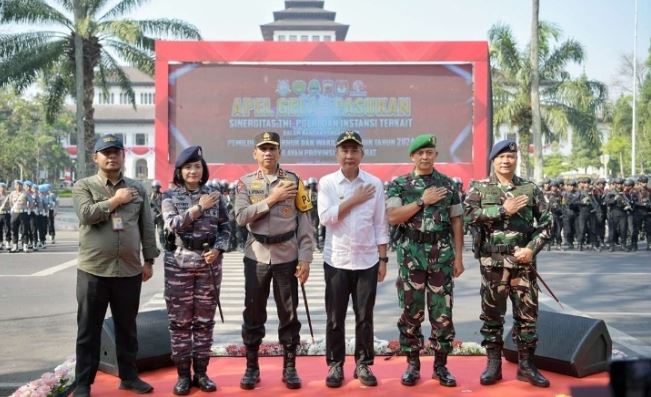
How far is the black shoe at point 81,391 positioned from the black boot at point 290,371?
1.41m

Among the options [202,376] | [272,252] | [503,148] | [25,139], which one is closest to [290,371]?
[202,376]

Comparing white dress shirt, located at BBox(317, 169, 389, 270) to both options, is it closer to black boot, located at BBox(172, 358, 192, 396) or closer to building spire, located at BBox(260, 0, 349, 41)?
black boot, located at BBox(172, 358, 192, 396)

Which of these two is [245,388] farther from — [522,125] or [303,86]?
[522,125]

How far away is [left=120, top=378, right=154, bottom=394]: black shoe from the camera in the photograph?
5047mm

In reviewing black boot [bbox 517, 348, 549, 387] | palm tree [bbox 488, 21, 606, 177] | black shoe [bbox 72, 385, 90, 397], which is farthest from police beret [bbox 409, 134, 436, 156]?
palm tree [bbox 488, 21, 606, 177]

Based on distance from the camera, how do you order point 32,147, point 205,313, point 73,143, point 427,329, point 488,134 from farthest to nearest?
point 73,143, point 32,147, point 488,134, point 427,329, point 205,313

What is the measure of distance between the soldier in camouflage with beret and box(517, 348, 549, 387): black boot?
90.7 inches

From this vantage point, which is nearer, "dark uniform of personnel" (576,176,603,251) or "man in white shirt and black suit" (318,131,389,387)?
"man in white shirt and black suit" (318,131,389,387)

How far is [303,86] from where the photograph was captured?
22.9m

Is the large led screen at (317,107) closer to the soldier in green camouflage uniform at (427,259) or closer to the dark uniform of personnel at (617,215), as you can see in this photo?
the dark uniform of personnel at (617,215)

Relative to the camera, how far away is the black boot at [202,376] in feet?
16.6

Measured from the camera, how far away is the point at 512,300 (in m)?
5.26

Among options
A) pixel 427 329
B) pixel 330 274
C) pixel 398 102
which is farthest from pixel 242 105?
pixel 330 274

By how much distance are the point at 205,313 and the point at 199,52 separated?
1906 cm
